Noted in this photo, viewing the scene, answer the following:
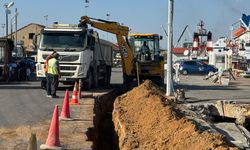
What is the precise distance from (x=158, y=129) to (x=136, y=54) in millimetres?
16854

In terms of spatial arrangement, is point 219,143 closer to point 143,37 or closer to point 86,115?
point 86,115

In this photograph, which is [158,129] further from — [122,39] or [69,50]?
[122,39]

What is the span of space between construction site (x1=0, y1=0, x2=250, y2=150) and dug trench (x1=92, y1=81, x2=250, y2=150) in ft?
0.06

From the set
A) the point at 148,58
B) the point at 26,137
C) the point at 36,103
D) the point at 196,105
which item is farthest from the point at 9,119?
the point at 148,58

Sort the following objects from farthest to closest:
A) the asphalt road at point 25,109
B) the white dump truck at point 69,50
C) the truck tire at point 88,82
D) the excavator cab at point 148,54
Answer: the excavator cab at point 148,54
the truck tire at point 88,82
the white dump truck at point 69,50
the asphalt road at point 25,109

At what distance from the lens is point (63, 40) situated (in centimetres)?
2195

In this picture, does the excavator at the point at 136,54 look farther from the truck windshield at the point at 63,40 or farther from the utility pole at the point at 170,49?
the utility pole at the point at 170,49

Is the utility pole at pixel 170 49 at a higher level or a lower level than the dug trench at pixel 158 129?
higher

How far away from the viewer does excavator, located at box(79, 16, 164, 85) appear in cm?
2554

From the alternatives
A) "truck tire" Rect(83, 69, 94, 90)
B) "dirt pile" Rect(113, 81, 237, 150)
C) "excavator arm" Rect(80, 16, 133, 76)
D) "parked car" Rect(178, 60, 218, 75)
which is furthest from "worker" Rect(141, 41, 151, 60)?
"parked car" Rect(178, 60, 218, 75)

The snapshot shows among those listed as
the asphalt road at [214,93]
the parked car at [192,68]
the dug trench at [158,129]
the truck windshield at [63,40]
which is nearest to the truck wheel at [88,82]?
the truck windshield at [63,40]

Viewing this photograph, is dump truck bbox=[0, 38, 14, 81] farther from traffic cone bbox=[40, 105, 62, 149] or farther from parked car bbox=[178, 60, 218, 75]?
parked car bbox=[178, 60, 218, 75]

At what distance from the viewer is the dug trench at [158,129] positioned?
901cm

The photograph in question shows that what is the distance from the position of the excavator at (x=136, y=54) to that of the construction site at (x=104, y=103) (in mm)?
52
